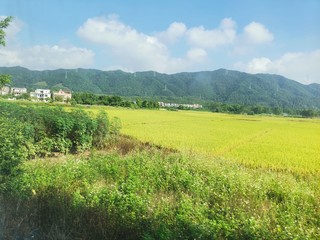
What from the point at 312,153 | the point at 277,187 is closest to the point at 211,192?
the point at 277,187

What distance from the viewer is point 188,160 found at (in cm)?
1201

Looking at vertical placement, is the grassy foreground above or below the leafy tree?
below

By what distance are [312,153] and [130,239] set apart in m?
17.3

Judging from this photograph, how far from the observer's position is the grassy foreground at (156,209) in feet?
15.2

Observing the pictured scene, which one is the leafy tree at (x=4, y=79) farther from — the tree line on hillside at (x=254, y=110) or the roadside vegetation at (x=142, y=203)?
the tree line on hillside at (x=254, y=110)

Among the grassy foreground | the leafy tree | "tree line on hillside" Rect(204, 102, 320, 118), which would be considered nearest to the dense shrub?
the grassy foreground

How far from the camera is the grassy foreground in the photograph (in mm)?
4629

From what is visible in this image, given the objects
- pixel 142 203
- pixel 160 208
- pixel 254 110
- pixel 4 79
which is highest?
pixel 4 79

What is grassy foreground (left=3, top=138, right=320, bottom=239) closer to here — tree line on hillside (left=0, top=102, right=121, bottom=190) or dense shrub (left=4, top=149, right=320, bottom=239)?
dense shrub (left=4, top=149, right=320, bottom=239)

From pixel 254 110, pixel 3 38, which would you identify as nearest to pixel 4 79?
pixel 3 38

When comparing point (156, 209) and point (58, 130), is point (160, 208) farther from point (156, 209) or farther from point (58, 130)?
point (58, 130)

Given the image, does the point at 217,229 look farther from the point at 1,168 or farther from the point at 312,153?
the point at 312,153

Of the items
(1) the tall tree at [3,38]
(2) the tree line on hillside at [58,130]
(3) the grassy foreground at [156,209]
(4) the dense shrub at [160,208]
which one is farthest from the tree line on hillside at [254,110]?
(1) the tall tree at [3,38]

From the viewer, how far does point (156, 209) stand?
5.52 meters
